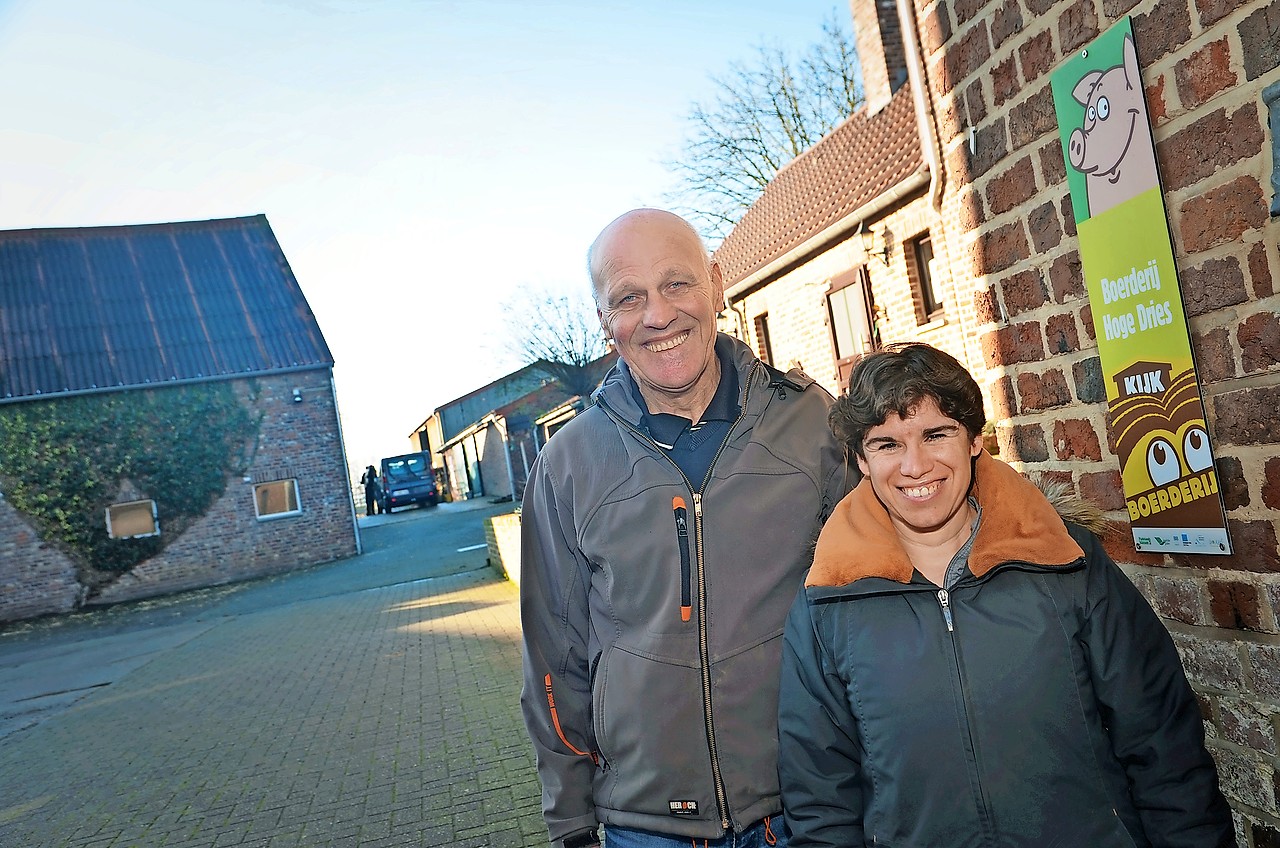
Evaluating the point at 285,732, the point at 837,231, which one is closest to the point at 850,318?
the point at 837,231

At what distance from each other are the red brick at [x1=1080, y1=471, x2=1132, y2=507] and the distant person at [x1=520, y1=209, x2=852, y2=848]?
1.88ft

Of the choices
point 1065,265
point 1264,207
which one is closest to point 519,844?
point 1065,265

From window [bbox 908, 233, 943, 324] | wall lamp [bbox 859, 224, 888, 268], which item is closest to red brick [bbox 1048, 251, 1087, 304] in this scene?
window [bbox 908, 233, 943, 324]

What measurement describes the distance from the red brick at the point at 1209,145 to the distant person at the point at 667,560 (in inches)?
34.7

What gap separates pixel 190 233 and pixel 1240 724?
2763 centimetres

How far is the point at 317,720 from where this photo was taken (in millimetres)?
7340

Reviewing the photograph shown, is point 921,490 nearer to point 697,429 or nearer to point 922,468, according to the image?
point 922,468

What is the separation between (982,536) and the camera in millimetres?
1846

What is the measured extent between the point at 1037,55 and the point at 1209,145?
0.53 meters

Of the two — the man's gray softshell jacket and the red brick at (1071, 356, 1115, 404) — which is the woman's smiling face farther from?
the red brick at (1071, 356, 1115, 404)

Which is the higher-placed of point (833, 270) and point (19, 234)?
point (19, 234)

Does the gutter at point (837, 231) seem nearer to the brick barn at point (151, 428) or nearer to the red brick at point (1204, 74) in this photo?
the red brick at point (1204, 74)

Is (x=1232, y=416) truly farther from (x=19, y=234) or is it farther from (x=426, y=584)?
(x=19, y=234)

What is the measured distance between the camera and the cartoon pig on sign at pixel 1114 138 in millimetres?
1859
